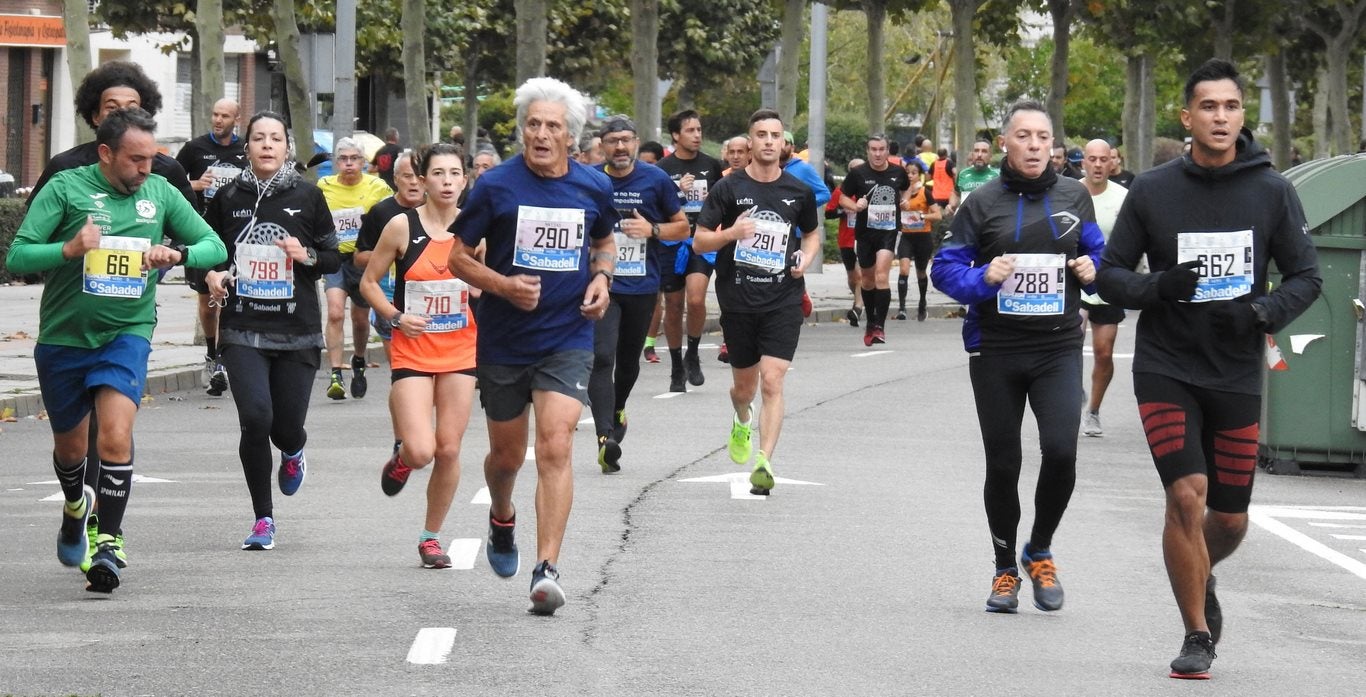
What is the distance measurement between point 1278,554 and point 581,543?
3073 millimetres

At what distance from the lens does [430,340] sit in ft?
30.4

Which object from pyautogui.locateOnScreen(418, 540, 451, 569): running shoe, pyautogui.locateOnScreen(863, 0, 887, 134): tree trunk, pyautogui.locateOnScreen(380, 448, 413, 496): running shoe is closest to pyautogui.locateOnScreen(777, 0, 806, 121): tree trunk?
pyautogui.locateOnScreen(863, 0, 887, 134): tree trunk

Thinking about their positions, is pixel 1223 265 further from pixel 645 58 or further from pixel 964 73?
pixel 964 73

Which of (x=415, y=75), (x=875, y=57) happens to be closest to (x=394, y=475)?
(x=415, y=75)

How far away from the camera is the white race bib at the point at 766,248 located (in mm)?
11594

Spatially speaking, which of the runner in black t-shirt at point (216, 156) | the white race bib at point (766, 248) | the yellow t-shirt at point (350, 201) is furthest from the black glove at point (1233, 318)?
the runner in black t-shirt at point (216, 156)

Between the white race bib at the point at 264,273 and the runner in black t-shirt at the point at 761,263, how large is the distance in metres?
2.53

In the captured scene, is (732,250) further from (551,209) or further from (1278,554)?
(551,209)

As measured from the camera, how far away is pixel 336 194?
1616 cm

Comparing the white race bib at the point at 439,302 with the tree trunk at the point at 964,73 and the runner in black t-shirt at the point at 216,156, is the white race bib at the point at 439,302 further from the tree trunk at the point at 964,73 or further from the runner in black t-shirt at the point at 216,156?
the tree trunk at the point at 964,73

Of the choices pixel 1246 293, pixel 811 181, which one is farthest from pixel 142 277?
pixel 811 181

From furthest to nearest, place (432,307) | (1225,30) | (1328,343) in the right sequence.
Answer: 1. (1225,30)
2. (1328,343)
3. (432,307)

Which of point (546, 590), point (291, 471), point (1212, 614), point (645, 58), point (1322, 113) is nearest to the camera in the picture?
point (1212, 614)

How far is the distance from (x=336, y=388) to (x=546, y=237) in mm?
8561
